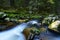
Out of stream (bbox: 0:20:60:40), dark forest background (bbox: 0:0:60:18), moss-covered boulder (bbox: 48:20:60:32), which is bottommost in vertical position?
stream (bbox: 0:20:60:40)

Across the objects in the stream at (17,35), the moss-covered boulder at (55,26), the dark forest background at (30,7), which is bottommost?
the stream at (17,35)

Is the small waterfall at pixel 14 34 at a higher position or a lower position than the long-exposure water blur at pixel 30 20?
lower

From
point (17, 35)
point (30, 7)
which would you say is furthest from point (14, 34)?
point (30, 7)

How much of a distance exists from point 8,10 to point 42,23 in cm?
195

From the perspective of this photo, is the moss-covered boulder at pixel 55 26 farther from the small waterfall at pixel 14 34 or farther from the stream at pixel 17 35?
the small waterfall at pixel 14 34

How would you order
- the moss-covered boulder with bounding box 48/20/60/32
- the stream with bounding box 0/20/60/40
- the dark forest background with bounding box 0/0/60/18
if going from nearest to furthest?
the stream with bounding box 0/20/60/40 → the moss-covered boulder with bounding box 48/20/60/32 → the dark forest background with bounding box 0/0/60/18

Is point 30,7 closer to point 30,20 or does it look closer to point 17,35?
point 30,20

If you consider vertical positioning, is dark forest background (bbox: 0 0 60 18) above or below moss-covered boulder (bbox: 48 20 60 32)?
above

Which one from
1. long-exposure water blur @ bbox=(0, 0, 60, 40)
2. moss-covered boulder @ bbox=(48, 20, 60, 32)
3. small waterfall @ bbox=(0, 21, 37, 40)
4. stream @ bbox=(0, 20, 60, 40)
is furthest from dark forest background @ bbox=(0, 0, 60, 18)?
stream @ bbox=(0, 20, 60, 40)

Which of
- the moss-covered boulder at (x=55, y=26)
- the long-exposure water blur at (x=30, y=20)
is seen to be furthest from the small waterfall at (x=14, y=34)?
the moss-covered boulder at (x=55, y=26)

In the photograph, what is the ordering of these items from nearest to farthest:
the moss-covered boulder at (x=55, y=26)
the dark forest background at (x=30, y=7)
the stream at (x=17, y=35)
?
the stream at (x=17, y=35), the moss-covered boulder at (x=55, y=26), the dark forest background at (x=30, y=7)

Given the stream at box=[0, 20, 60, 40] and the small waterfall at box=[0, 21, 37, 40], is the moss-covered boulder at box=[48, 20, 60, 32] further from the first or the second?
the small waterfall at box=[0, 21, 37, 40]

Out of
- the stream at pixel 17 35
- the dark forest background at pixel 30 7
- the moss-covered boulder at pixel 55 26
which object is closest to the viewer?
the stream at pixel 17 35

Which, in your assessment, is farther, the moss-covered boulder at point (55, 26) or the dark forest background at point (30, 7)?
the dark forest background at point (30, 7)
